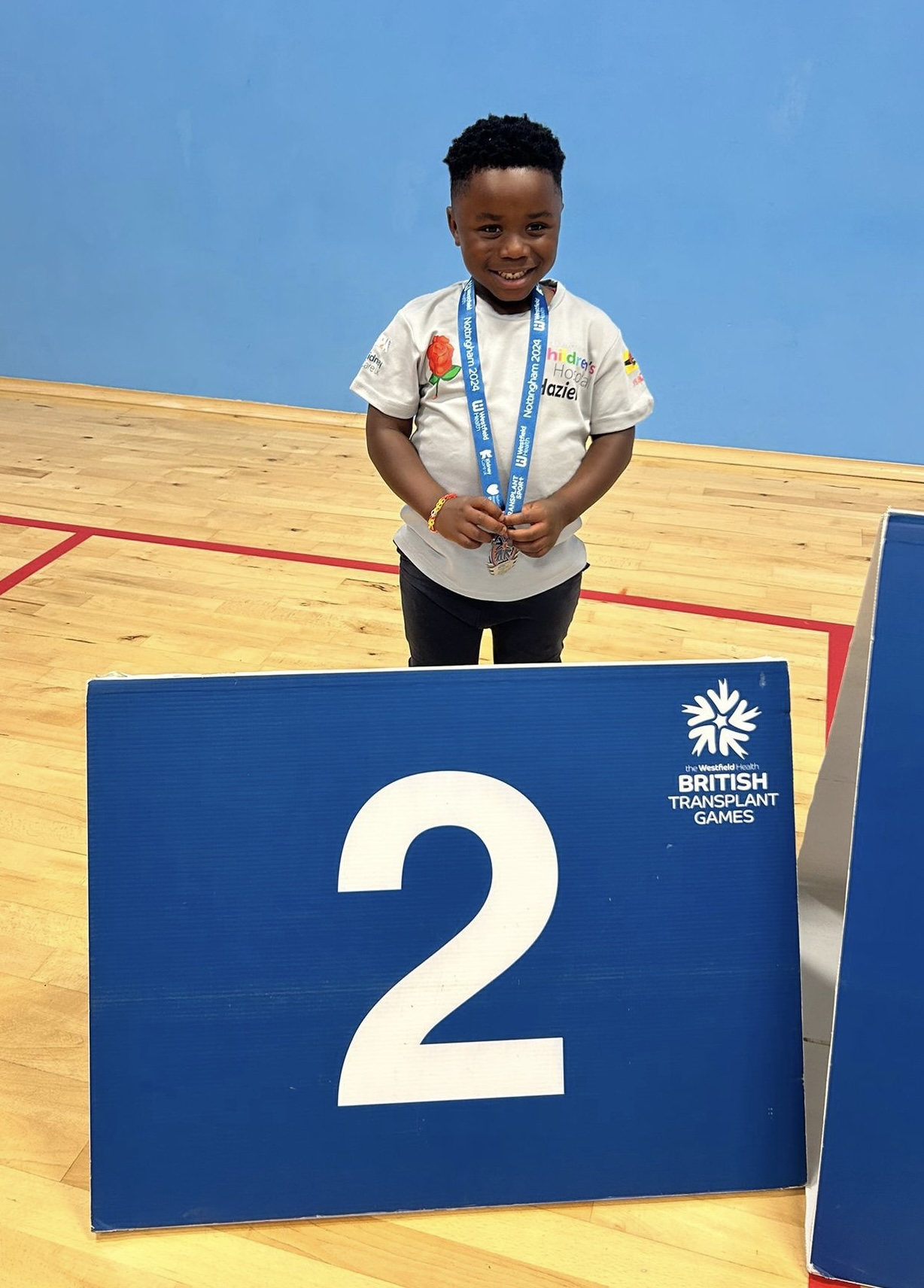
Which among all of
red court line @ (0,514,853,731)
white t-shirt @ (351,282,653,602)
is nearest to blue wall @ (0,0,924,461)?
red court line @ (0,514,853,731)

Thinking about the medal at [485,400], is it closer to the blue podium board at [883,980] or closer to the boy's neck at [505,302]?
the boy's neck at [505,302]

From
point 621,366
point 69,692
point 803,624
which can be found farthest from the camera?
point 803,624

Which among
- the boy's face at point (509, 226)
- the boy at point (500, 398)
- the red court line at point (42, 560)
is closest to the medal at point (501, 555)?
the boy at point (500, 398)

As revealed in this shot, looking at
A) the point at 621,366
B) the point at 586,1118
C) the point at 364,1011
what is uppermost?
the point at 621,366

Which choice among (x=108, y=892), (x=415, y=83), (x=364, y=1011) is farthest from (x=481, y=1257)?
(x=415, y=83)

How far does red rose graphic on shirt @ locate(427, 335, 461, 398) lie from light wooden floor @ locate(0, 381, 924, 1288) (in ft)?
3.22

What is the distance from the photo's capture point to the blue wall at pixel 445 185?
3.38 metres

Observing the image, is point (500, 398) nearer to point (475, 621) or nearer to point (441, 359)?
point (441, 359)

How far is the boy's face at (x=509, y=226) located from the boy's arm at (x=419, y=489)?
0.21 meters

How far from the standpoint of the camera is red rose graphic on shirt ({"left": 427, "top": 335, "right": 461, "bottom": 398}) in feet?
4.27

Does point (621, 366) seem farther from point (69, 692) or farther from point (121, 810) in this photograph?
point (69, 692)

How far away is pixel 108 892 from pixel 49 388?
378 centimetres

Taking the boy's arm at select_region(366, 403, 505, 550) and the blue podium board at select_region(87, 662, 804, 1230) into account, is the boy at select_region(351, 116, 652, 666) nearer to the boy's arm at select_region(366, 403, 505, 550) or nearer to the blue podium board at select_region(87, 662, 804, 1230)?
the boy's arm at select_region(366, 403, 505, 550)

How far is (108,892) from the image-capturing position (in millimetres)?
1149
